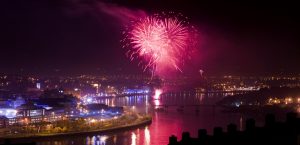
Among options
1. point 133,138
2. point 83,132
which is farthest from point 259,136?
point 83,132

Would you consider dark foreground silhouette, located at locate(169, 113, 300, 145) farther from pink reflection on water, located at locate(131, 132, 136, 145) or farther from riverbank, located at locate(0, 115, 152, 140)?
riverbank, located at locate(0, 115, 152, 140)

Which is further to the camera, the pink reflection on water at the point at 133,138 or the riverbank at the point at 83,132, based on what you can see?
the riverbank at the point at 83,132

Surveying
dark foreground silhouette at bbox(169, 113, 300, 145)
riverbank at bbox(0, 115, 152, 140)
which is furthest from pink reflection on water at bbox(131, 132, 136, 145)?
dark foreground silhouette at bbox(169, 113, 300, 145)

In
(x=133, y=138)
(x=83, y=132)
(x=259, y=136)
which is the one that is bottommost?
(x=133, y=138)

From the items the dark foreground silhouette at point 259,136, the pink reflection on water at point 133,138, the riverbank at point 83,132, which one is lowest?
the pink reflection on water at point 133,138

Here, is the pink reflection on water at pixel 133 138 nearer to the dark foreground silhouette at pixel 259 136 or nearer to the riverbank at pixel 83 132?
the riverbank at pixel 83 132

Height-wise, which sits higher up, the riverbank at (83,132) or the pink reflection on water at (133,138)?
the riverbank at (83,132)

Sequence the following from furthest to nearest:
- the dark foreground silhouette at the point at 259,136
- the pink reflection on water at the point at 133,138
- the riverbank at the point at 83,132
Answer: the riverbank at the point at 83,132, the pink reflection on water at the point at 133,138, the dark foreground silhouette at the point at 259,136

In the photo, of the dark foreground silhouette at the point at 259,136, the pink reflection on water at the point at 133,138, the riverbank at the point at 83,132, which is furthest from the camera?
the riverbank at the point at 83,132

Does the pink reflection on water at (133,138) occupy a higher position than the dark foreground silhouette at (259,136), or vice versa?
the dark foreground silhouette at (259,136)

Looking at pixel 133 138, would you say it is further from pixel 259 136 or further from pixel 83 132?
pixel 259 136

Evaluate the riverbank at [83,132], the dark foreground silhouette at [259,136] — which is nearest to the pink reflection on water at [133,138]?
the riverbank at [83,132]

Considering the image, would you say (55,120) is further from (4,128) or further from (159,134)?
(159,134)
